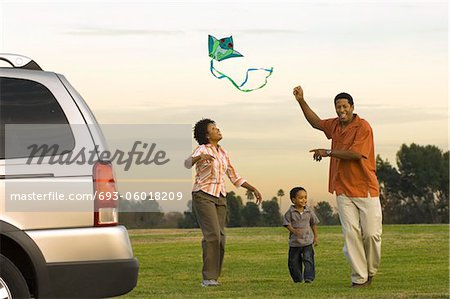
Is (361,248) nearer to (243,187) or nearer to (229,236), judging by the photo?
(243,187)

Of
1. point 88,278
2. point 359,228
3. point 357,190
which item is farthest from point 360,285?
point 88,278

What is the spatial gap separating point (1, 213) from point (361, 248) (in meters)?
5.81

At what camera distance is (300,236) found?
48.8ft

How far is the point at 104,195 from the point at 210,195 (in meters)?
5.29

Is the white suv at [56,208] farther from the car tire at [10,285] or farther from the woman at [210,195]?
the woman at [210,195]

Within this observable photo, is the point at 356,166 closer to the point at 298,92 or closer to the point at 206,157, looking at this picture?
the point at 298,92

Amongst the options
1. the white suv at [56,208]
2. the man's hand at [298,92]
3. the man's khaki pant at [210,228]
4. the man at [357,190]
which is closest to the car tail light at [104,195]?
the white suv at [56,208]

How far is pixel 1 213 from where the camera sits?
8.20m

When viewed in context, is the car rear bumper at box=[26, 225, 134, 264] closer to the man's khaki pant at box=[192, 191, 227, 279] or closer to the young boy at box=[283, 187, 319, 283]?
the man's khaki pant at box=[192, 191, 227, 279]

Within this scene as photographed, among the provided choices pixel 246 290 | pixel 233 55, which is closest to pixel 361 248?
pixel 246 290

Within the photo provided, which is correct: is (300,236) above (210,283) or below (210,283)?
above

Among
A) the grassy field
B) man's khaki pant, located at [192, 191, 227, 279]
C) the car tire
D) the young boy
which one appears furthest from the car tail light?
the young boy

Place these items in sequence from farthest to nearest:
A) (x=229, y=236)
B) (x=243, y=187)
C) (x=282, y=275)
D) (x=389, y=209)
A: (x=389, y=209)
(x=229, y=236)
(x=282, y=275)
(x=243, y=187)

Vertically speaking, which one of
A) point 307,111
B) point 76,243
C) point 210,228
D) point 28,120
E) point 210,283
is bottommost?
point 210,283
